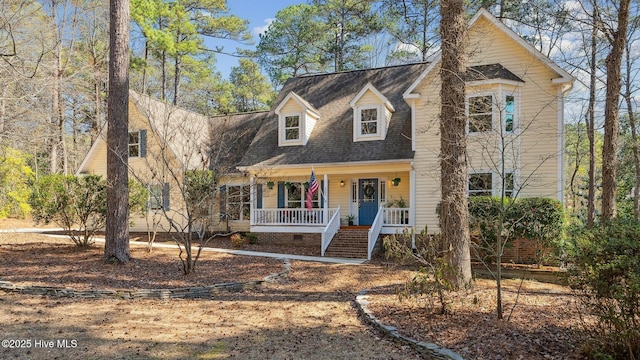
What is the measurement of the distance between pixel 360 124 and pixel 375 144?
3.78ft

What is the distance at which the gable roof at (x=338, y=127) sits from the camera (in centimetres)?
1625

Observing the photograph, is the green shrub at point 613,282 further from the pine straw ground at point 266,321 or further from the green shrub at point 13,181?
the green shrub at point 13,181

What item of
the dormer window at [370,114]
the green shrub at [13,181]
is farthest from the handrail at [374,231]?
the green shrub at [13,181]

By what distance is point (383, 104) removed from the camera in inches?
644

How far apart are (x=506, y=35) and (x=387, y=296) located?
11.4m

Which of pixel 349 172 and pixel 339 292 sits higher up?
pixel 349 172

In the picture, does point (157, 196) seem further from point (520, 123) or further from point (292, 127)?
point (520, 123)

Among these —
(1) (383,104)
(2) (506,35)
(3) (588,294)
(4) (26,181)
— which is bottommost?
(3) (588,294)

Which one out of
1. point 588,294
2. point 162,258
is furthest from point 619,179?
point 162,258

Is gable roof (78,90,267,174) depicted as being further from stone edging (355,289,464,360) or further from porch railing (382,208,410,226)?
stone edging (355,289,464,360)

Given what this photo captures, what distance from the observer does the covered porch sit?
1560 centimetres

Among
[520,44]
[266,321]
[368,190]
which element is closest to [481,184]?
[368,190]


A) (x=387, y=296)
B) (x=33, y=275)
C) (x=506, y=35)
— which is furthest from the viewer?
(x=506, y=35)

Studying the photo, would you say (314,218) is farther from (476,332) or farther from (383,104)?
(476,332)
